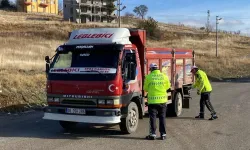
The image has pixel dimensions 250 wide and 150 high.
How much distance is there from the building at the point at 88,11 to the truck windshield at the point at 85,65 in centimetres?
9294

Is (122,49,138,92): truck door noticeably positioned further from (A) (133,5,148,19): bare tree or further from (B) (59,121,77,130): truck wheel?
(A) (133,5,148,19): bare tree

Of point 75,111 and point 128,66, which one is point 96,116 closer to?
point 75,111

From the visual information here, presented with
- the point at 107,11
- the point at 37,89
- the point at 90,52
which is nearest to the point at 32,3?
the point at 107,11

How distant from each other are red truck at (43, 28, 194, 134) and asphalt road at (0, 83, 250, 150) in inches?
18.3

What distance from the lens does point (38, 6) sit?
12762cm

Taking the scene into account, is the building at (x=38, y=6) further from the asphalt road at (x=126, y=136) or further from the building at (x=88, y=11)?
the asphalt road at (x=126, y=136)

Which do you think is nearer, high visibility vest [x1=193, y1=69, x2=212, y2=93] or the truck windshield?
the truck windshield

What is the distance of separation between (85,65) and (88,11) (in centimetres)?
9724

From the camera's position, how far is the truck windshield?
8750 millimetres

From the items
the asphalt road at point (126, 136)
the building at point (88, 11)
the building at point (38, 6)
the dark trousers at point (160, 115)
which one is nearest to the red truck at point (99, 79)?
the asphalt road at point (126, 136)

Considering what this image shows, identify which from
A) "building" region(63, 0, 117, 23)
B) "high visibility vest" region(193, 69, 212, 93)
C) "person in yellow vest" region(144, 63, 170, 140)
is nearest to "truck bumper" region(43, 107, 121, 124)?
"person in yellow vest" region(144, 63, 170, 140)

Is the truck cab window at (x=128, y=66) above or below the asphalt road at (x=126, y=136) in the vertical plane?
above

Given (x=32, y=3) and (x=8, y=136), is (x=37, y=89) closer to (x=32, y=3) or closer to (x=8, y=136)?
(x=8, y=136)

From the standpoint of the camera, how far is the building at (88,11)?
102 m
